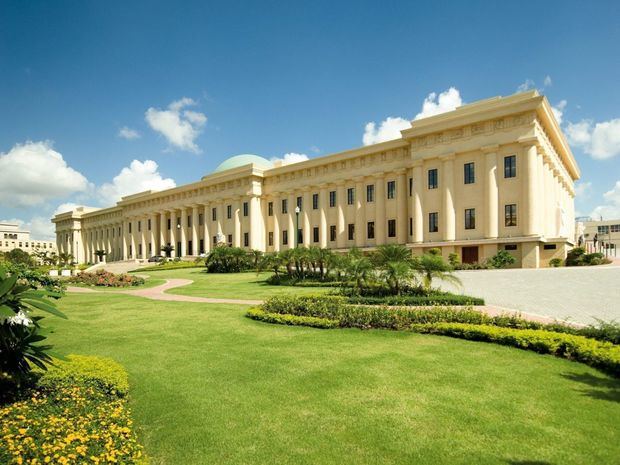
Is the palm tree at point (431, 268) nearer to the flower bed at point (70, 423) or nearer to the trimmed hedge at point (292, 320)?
the trimmed hedge at point (292, 320)

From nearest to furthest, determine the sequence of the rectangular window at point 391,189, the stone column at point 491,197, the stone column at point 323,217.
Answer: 1. the stone column at point 491,197
2. the rectangular window at point 391,189
3. the stone column at point 323,217

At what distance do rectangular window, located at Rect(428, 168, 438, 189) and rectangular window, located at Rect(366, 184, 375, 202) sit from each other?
23.1 feet

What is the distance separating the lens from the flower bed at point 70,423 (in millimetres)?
3561

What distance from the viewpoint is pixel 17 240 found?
11775cm

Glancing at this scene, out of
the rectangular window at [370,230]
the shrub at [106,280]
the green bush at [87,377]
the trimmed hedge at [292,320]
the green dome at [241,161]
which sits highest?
the green dome at [241,161]

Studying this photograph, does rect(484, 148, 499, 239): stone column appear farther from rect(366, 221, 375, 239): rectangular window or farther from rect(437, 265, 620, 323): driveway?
rect(366, 221, 375, 239): rectangular window

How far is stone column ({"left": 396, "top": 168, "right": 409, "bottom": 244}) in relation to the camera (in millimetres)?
36281

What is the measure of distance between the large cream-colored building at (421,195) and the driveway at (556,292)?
896 centimetres

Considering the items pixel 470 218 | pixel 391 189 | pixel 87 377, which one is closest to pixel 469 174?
pixel 470 218

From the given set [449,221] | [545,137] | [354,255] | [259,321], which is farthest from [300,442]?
[545,137]

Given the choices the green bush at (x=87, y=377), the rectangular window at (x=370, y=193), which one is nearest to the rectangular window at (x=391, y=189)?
the rectangular window at (x=370, y=193)

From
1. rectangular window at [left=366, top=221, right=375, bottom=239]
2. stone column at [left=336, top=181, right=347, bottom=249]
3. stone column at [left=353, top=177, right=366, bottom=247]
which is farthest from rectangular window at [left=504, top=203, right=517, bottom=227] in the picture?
stone column at [left=336, top=181, right=347, bottom=249]

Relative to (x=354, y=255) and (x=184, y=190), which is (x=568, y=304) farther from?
(x=184, y=190)

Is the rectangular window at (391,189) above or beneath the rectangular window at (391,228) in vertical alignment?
above
